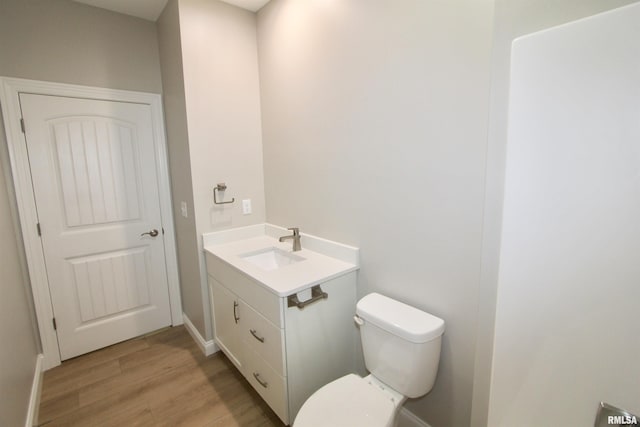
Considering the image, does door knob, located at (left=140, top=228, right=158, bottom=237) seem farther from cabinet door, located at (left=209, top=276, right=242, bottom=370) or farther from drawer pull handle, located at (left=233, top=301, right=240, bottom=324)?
drawer pull handle, located at (left=233, top=301, right=240, bottom=324)

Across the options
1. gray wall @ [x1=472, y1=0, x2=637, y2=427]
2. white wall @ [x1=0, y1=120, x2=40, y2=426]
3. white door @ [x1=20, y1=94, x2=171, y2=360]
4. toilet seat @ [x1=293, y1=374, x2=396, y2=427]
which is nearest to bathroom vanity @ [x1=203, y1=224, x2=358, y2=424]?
toilet seat @ [x1=293, y1=374, x2=396, y2=427]

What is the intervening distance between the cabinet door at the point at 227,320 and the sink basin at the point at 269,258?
0.91 feet

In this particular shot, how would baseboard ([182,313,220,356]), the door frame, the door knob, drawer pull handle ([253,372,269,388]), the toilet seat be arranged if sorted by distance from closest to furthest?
1. the toilet seat
2. drawer pull handle ([253,372,269,388])
3. the door frame
4. baseboard ([182,313,220,356])
5. the door knob

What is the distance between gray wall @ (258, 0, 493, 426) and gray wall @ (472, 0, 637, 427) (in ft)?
1.26

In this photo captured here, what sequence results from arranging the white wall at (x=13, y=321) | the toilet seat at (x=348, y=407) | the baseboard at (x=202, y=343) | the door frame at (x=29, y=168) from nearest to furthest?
the toilet seat at (x=348, y=407), the white wall at (x=13, y=321), the door frame at (x=29, y=168), the baseboard at (x=202, y=343)

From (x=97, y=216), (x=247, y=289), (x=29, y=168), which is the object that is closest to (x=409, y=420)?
(x=247, y=289)

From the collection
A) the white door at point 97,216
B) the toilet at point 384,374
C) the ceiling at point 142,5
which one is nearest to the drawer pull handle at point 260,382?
the toilet at point 384,374

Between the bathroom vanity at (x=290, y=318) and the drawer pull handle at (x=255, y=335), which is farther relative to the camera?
the drawer pull handle at (x=255, y=335)

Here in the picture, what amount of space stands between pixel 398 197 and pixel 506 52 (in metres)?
0.79

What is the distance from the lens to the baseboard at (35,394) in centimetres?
162

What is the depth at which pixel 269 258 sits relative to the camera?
213 centimetres

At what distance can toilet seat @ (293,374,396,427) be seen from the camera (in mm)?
1112

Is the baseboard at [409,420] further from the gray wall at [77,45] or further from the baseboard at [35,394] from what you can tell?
the gray wall at [77,45]

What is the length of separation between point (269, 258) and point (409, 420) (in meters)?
1.31
